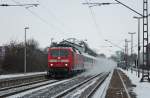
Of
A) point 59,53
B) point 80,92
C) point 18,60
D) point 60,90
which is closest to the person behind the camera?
point 80,92

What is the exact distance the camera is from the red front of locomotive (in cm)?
4291

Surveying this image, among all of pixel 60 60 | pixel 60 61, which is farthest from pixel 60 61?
pixel 60 60

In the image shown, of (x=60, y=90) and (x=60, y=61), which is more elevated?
(x=60, y=61)

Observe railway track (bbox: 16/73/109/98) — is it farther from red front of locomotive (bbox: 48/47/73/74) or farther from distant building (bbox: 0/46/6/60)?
distant building (bbox: 0/46/6/60)

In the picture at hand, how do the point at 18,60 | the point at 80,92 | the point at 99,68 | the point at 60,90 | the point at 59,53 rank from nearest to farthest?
the point at 80,92
the point at 60,90
the point at 59,53
the point at 18,60
the point at 99,68

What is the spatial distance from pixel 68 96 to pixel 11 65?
47344mm

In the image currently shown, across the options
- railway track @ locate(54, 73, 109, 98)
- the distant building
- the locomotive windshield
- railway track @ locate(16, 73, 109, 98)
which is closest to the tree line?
the distant building

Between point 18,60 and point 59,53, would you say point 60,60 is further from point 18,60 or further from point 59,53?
point 18,60

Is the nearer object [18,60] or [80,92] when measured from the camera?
[80,92]

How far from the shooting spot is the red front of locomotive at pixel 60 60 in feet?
141

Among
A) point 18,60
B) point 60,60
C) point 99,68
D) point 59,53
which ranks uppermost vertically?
point 59,53

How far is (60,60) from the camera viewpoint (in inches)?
1704

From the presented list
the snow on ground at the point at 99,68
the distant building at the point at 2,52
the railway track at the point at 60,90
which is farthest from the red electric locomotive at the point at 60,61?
the distant building at the point at 2,52

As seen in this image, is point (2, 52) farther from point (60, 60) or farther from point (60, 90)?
point (60, 90)
